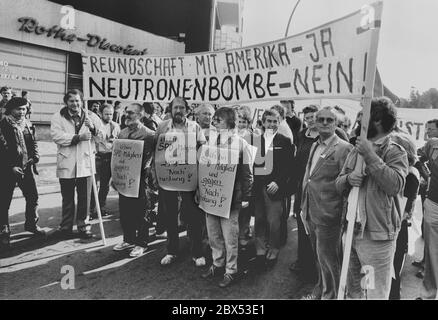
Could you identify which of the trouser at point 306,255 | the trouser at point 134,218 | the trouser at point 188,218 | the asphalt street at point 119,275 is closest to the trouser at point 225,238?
the asphalt street at point 119,275

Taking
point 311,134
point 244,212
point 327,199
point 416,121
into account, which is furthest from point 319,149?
point 416,121

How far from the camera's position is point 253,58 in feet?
11.6

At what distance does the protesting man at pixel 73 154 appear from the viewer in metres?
4.85

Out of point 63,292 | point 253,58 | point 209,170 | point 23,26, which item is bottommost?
point 63,292

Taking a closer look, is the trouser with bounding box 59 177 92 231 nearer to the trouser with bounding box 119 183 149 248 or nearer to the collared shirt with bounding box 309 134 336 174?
the trouser with bounding box 119 183 149 248

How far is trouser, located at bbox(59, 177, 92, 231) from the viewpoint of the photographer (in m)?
4.98

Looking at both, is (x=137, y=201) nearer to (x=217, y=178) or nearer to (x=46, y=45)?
(x=217, y=178)

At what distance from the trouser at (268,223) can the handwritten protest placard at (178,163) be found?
844 mm

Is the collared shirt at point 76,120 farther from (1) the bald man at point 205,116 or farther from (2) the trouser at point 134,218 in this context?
(1) the bald man at point 205,116

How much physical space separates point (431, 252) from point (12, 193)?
15.3 ft

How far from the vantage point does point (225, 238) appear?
3.82 meters

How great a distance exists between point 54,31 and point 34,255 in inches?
452

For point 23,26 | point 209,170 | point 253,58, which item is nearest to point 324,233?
point 209,170
